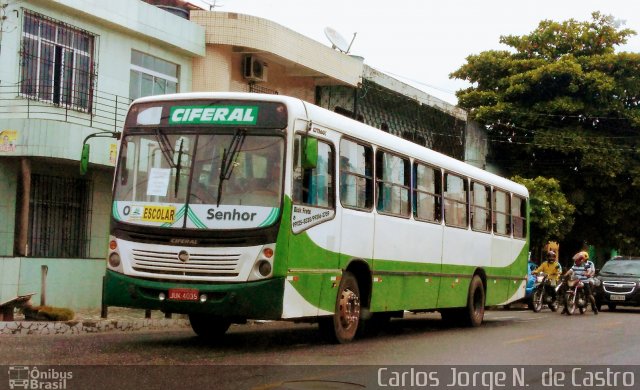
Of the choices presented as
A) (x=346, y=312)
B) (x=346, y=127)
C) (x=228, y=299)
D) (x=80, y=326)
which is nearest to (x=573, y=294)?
(x=346, y=312)

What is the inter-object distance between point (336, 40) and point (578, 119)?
13140 mm

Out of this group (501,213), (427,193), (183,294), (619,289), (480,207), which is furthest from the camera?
(619,289)

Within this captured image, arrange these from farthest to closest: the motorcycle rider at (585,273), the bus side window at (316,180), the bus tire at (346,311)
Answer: the motorcycle rider at (585,273)
the bus tire at (346,311)
the bus side window at (316,180)

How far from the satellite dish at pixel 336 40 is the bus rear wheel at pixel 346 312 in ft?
49.2

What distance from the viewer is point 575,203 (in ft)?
115

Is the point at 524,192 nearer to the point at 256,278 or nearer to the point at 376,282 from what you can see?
the point at 376,282

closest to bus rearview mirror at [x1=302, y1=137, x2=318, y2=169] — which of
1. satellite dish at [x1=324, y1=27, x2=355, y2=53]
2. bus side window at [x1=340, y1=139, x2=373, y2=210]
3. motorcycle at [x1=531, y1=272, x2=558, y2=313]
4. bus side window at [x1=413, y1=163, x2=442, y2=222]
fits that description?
bus side window at [x1=340, y1=139, x2=373, y2=210]

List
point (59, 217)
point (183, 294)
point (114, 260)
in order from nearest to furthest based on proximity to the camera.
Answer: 1. point (183, 294)
2. point (114, 260)
3. point (59, 217)

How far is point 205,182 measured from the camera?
1061 centimetres

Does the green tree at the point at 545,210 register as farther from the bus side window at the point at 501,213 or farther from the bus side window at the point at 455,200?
the bus side window at the point at 455,200

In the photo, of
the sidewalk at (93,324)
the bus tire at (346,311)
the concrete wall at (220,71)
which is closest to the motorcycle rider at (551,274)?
the concrete wall at (220,71)

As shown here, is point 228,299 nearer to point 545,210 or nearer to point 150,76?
point 150,76

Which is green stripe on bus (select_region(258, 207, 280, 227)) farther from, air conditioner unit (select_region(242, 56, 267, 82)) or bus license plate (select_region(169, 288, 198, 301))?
air conditioner unit (select_region(242, 56, 267, 82))

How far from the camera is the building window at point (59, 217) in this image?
57.8ft
